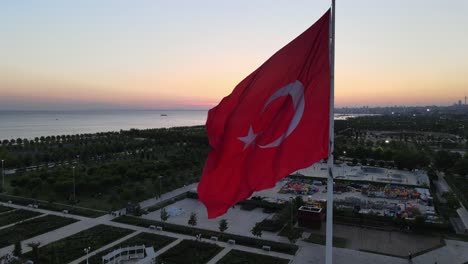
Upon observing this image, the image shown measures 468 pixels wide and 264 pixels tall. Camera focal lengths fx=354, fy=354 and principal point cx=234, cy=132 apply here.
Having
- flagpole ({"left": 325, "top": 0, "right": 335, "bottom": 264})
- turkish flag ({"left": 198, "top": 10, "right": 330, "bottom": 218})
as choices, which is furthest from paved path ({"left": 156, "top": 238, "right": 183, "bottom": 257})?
flagpole ({"left": 325, "top": 0, "right": 335, "bottom": 264})

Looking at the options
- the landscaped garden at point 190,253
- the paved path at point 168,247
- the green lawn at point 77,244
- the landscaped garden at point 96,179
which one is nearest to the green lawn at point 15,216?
the landscaped garden at point 96,179

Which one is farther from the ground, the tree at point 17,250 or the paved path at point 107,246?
the tree at point 17,250

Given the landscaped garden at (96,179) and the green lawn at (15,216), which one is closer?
the green lawn at (15,216)

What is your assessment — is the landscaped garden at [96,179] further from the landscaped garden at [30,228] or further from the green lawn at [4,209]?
the landscaped garden at [30,228]

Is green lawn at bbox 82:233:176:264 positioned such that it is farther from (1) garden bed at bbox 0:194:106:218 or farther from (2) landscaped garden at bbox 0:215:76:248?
(1) garden bed at bbox 0:194:106:218

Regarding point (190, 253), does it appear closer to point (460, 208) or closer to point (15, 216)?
point (15, 216)

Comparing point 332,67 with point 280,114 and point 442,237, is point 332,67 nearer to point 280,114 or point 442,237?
point 280,114
